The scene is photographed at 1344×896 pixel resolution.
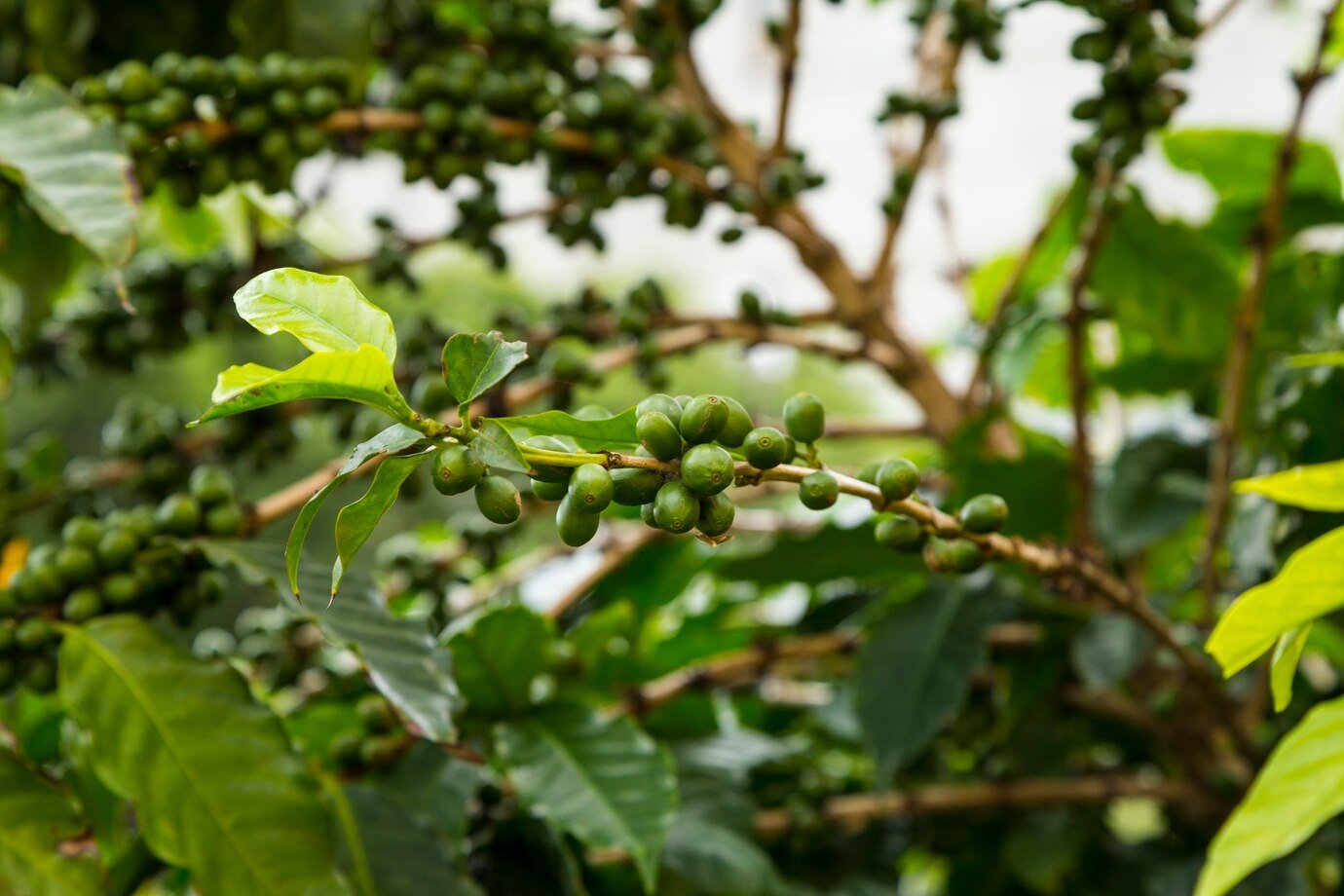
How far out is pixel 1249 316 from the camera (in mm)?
716

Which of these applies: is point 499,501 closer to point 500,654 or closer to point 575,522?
point 575,522

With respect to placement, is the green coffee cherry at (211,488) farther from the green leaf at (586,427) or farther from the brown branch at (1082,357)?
the brown branch at (1082,357)

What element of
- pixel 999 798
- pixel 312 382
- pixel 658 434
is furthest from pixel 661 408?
pixel 999 798

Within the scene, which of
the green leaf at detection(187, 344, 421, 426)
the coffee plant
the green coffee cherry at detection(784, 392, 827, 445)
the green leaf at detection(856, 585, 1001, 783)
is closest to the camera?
the green leaf at detection(187, 344, 421, 426)

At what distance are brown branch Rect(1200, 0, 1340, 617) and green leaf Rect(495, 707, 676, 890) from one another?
1.30 feet

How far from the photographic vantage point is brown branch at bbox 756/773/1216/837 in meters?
0.87

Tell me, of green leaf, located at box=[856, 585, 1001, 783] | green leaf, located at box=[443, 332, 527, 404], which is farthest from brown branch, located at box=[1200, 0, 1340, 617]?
green leaf, located at box=[443, 332, 527, 404]

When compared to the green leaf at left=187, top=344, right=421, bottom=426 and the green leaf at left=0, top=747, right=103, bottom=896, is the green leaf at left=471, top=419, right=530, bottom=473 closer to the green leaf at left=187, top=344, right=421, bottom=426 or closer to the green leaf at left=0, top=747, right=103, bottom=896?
the green leaf at left=187, top=344, right=421, bottom=426

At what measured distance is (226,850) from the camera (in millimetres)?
558

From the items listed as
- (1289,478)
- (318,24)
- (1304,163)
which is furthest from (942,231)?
(1289,478)

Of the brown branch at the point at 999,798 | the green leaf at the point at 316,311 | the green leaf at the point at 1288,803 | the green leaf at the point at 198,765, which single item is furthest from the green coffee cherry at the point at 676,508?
the brown branch at the point at 999,798

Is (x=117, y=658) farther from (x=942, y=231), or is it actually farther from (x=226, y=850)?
(x=942, y=231)

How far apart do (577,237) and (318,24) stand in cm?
25

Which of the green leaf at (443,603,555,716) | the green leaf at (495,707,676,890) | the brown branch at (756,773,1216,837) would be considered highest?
the green leaf at (443,603,555,716)
